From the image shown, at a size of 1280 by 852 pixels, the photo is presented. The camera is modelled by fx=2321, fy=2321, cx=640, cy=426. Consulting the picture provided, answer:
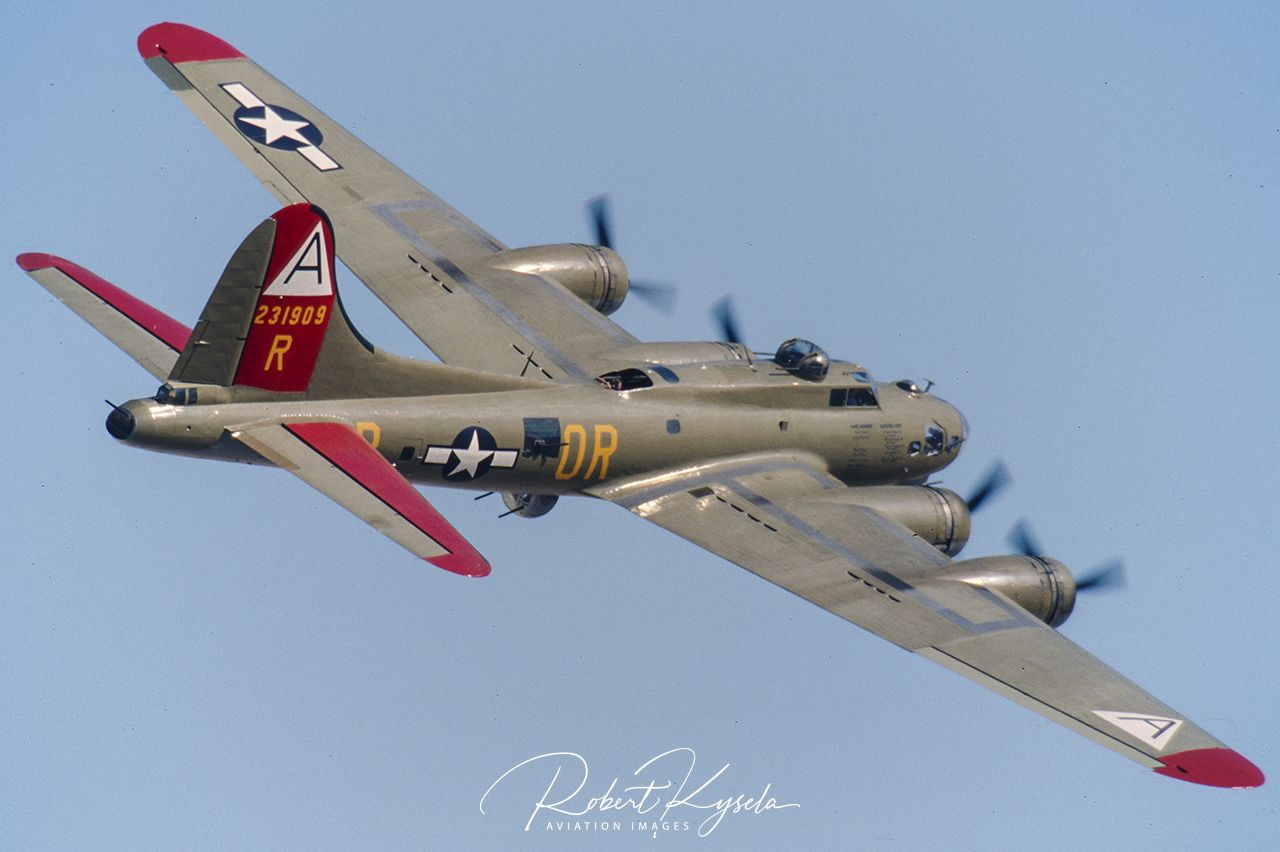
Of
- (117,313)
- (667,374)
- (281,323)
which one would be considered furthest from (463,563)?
(117,313)

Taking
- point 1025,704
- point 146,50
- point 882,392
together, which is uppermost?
point 146,50

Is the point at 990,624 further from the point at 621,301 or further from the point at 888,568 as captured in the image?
the point at 621,301

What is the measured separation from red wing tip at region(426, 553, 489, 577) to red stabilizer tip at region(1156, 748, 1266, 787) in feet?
39.9

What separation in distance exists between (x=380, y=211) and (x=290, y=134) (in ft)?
10.9

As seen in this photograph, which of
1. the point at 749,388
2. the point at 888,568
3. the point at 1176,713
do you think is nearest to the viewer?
the point at 1176,713

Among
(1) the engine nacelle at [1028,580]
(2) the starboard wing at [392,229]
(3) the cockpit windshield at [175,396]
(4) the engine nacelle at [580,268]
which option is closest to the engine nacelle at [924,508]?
(1) the engine nacelle at [1028,580]

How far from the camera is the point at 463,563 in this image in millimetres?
38250

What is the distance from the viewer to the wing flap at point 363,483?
127ft

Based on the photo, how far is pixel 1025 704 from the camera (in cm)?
4156

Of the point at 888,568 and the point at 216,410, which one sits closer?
the point at 216,410

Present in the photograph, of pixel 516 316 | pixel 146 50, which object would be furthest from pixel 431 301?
pixel 146 50

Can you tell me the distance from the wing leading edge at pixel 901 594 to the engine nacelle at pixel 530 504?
5.43 feet

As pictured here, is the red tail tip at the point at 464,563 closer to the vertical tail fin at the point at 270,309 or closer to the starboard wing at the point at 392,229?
the vertical tail fin at the point at 270,309

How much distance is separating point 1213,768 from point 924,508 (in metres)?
10.0
